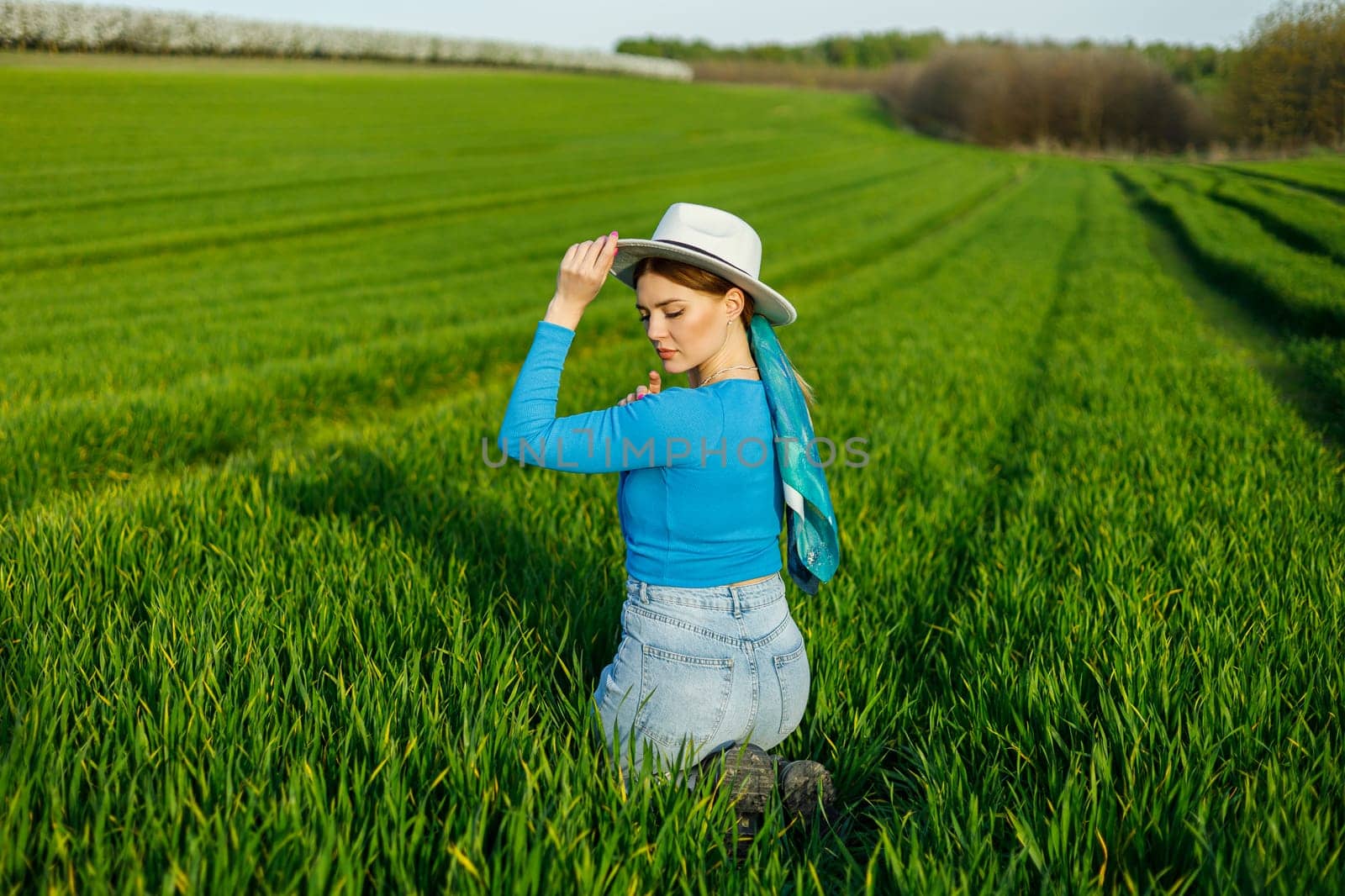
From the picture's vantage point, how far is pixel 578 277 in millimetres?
1989

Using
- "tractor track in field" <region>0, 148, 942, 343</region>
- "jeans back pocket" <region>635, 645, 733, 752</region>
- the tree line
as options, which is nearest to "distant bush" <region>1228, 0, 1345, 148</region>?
the tree line

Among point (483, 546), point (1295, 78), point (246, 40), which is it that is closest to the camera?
point (483, 546)

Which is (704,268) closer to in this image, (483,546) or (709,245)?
(709,245)

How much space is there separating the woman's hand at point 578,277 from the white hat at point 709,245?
2.1 inches

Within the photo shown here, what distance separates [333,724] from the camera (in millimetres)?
2217

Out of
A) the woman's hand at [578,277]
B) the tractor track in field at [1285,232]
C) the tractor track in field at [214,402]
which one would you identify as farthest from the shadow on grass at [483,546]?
the tractor track in field at [1285,232]

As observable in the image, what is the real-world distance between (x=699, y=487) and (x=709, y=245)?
1.97ft

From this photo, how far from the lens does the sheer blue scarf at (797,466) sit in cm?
218

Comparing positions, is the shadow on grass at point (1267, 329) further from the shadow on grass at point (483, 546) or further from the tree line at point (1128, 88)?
the shadow on grass at point (483, 546)

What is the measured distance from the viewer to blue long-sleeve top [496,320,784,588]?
1.99 m

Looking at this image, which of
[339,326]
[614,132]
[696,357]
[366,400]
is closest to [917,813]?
[696,357]

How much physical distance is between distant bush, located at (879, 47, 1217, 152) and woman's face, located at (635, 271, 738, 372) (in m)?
7.70

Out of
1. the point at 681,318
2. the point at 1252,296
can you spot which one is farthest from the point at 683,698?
the point at 1252,296

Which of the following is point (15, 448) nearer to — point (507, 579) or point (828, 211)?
point (507, 579)
